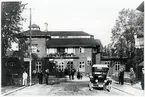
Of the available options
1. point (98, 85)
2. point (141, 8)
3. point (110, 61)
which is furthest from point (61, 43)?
point (141, 8)

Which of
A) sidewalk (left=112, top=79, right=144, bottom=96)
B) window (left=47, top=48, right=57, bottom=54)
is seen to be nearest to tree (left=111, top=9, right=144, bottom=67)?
sidewalk (left=112, top=79, right=144, bottom=96)

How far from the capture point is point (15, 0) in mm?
18703

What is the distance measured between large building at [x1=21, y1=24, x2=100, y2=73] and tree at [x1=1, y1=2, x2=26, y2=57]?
15.4 metres

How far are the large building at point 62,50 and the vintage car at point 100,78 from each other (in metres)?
14.8

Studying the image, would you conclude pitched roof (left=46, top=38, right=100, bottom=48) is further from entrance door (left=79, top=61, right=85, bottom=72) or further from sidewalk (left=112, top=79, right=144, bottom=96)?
sidewalk (left=112, top=79, right=144, bottom=96)

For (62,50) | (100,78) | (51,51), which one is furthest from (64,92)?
(51,51)

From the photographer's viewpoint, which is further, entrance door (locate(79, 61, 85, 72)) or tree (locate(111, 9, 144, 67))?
entrance door (locate(79, 61, 85, 72))

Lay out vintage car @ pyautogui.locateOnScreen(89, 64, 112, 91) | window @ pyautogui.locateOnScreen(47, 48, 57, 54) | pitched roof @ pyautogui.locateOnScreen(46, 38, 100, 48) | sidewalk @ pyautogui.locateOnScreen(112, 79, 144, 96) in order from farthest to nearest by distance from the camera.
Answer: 1. window @ pyautogui.locateOnScreen(47, 48, 57, 54)
2. pitched roof @ pyautogui.locateOnScreen(46, 38, 100, 48)
3. vintage car @ pyautogui.locateOnScreen(89, 64, 112, 91)
4. sidewalk @ pyautogui.locateOnScreen(112, 79, 144, 96)

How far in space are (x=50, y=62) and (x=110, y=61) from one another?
17.0 m

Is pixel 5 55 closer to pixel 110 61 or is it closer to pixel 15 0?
pixel 15 0

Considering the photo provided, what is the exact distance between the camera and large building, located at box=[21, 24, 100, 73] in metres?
39.7

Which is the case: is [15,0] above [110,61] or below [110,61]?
above

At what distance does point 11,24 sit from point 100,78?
22.1ft

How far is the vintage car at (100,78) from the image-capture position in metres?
20.6
